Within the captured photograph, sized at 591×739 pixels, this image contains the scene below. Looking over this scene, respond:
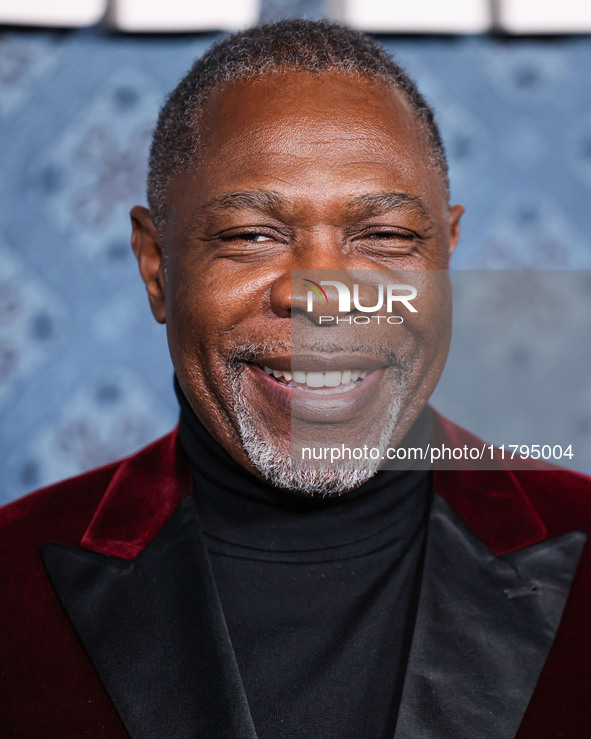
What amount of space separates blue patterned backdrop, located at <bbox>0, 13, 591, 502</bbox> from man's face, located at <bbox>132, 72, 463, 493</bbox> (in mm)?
1010

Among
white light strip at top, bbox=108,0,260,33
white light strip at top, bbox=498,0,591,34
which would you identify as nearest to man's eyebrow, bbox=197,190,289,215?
white light strip at top, bbox=108,0,260,33

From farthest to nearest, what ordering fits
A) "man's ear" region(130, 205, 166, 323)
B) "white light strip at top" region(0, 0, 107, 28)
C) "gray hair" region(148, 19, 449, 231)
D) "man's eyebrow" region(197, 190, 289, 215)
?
"white light strip at top" region(0, 0, 107, 28) → "man's ear" region(130, 205, 166, 323) → "gray hair" region(148, 19, 449, 231) → "man's eyebrow" region(197, 190, 289, 215)

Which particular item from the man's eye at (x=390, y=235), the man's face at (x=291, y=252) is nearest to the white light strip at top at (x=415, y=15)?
the man's face at (x=291, y=252)

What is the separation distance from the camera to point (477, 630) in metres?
1.32

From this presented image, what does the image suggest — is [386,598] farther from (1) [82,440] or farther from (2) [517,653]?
(1) [82,440]

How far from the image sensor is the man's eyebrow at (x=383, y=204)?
133cm

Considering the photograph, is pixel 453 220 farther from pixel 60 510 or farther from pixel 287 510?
pixel 60 510

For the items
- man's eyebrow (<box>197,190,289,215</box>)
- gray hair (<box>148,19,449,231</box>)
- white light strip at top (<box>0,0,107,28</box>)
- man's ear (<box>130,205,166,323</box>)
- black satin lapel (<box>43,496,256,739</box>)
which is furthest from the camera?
white light strip at top (<box>0,0,107,28</box>)

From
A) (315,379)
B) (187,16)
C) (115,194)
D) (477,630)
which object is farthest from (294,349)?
(187,16)

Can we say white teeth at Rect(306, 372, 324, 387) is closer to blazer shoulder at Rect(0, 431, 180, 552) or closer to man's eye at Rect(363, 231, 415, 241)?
man's eye at Rect(363, 231, 415, 241)

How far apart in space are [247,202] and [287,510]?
50cm

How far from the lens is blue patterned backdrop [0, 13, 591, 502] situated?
2383 millimetres

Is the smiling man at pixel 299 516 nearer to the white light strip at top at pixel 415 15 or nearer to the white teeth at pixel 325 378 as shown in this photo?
the white teeth at pixel 325 378

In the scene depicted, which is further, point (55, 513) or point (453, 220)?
point (453, 220)
